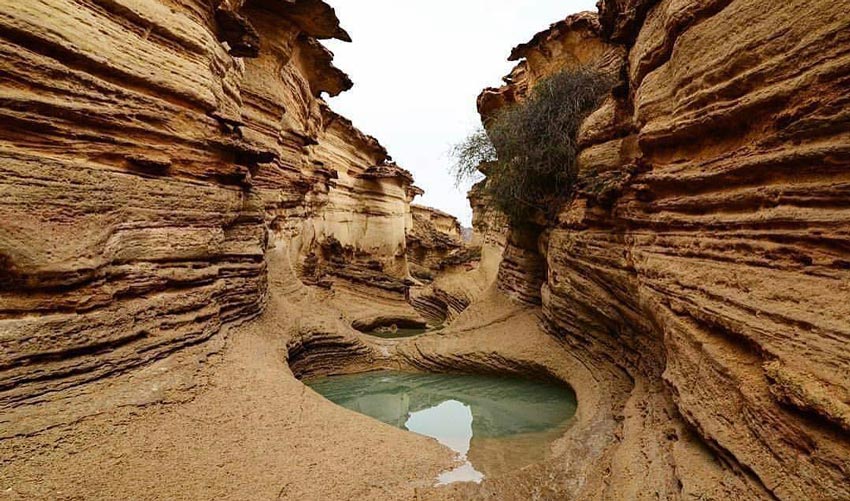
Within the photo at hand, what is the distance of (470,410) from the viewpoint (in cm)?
725

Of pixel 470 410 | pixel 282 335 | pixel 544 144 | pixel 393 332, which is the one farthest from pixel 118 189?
pixel 393 332

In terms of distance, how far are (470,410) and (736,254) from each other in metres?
5.36

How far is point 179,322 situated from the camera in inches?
180

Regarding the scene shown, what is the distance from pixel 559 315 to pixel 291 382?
536 cm

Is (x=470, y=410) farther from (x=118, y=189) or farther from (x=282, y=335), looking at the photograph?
(x=118, y=189)

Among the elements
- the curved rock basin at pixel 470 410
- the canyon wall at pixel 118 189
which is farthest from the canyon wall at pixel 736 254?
the canyon wall at pixel 118 189

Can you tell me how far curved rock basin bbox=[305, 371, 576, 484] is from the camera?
471 cm

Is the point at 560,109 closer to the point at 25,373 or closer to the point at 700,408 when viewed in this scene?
the point at 700,408

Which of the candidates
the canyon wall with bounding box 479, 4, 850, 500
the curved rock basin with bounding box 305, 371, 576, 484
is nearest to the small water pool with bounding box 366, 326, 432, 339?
the curved rock basin with bounding box 305, 371, 576, 484

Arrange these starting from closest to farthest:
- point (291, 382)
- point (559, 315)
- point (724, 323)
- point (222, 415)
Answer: point (724, 323) → point (222, 415) → point (291, 382) → point (559, 315)

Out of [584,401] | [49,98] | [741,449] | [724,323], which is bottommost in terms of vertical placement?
[584,401]

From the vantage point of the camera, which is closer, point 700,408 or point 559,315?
point 700,408

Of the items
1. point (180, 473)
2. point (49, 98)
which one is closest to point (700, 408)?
point (180, 473)

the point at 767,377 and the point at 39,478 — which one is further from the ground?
the point at 767,377
